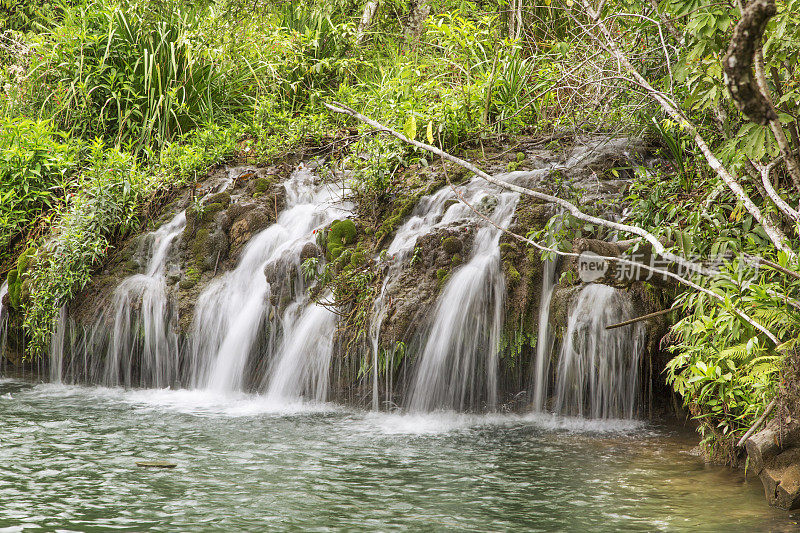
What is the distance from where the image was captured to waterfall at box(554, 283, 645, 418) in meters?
5.30

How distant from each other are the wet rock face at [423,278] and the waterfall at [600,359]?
1055mm

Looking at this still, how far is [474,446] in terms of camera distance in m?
4.79

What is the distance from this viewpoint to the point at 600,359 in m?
5.35

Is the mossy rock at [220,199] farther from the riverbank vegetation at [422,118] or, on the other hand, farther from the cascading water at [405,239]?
the cascading water at [405,239]

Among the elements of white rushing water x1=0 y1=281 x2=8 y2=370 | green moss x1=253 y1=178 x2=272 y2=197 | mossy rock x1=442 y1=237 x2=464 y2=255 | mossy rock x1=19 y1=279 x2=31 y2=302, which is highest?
green moss x1=253 y1=178 x2=272 y2=197

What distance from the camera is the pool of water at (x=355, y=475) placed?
3.47 meters

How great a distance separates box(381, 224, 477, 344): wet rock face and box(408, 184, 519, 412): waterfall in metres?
0.14

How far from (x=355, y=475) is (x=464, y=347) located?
5.87ft

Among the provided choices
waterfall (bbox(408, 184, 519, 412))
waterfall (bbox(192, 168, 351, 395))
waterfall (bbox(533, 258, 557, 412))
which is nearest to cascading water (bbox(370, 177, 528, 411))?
waterfall (bbox(408, 184, 519, 412))

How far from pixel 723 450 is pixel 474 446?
1.39 meters

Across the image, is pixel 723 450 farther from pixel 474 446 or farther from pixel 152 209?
pixel 152 209

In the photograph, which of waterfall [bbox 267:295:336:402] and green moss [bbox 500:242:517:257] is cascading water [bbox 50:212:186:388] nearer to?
waterfall [bbox 267:295:336:402]

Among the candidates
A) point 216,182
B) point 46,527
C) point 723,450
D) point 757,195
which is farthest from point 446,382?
point 216,182

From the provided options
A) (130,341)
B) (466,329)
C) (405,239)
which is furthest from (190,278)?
(466,329)
